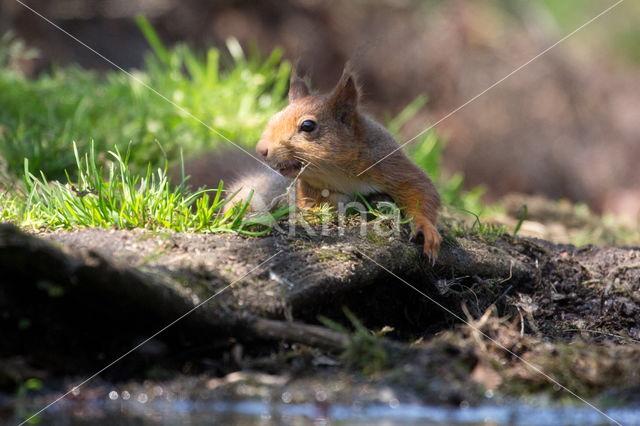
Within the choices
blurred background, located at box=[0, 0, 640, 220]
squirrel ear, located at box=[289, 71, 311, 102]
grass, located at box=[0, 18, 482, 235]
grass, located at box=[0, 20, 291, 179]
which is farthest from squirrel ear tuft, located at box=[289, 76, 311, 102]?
blurred background, located at box=[0, 0, 640, 220]

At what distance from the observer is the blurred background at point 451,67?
32.7ft

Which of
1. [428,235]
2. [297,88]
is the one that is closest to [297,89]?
[297,88]

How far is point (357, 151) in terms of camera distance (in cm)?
404

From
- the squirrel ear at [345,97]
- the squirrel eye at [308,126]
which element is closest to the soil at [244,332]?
the squirrel eye at [308,126]

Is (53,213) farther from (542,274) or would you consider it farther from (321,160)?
(542,274)

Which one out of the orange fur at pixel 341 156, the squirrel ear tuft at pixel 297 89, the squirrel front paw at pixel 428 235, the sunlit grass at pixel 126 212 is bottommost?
the sunlit grass at pixel 126 212

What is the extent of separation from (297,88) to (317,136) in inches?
22.7

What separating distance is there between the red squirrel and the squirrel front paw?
0.04 m

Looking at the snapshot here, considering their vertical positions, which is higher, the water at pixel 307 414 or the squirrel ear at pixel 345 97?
the squirrel ear at pixel 345 97

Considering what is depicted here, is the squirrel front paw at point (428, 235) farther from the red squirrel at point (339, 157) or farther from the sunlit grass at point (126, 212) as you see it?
the sunlit grass at point (126, 212)

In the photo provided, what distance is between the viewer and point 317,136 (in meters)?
4.01

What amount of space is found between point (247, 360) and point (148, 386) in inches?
14.4

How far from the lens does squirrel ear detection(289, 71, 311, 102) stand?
14.6 feet

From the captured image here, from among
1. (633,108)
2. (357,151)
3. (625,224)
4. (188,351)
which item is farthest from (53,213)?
(633,108)
